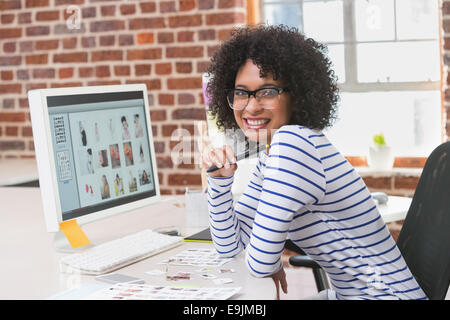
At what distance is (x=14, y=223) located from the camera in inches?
86.4

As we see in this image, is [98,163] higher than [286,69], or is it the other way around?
[286,69]

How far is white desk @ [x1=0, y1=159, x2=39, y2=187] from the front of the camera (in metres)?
3.11

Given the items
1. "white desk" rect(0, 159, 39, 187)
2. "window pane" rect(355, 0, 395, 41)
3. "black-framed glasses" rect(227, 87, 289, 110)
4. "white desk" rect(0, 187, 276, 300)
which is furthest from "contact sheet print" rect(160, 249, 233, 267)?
"window pane" rect(355, 0, 395, 41)

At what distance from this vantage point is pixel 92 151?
182 centimetres

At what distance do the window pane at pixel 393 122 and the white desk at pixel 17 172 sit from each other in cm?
152

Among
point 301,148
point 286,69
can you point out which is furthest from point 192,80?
point 301,148

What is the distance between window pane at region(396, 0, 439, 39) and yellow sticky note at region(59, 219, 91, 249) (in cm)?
215

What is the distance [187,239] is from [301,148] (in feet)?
1.98

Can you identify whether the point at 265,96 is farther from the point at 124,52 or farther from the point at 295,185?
the point at 124,52

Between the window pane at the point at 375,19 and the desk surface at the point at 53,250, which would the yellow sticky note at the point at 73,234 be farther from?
the window pane at the point at 375,19

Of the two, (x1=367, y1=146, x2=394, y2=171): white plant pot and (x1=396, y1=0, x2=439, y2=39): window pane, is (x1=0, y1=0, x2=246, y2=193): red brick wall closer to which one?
(x1=396, y1=0, x2=439, y2=39): window pane

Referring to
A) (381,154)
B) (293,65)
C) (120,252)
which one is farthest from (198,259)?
(381,154)
